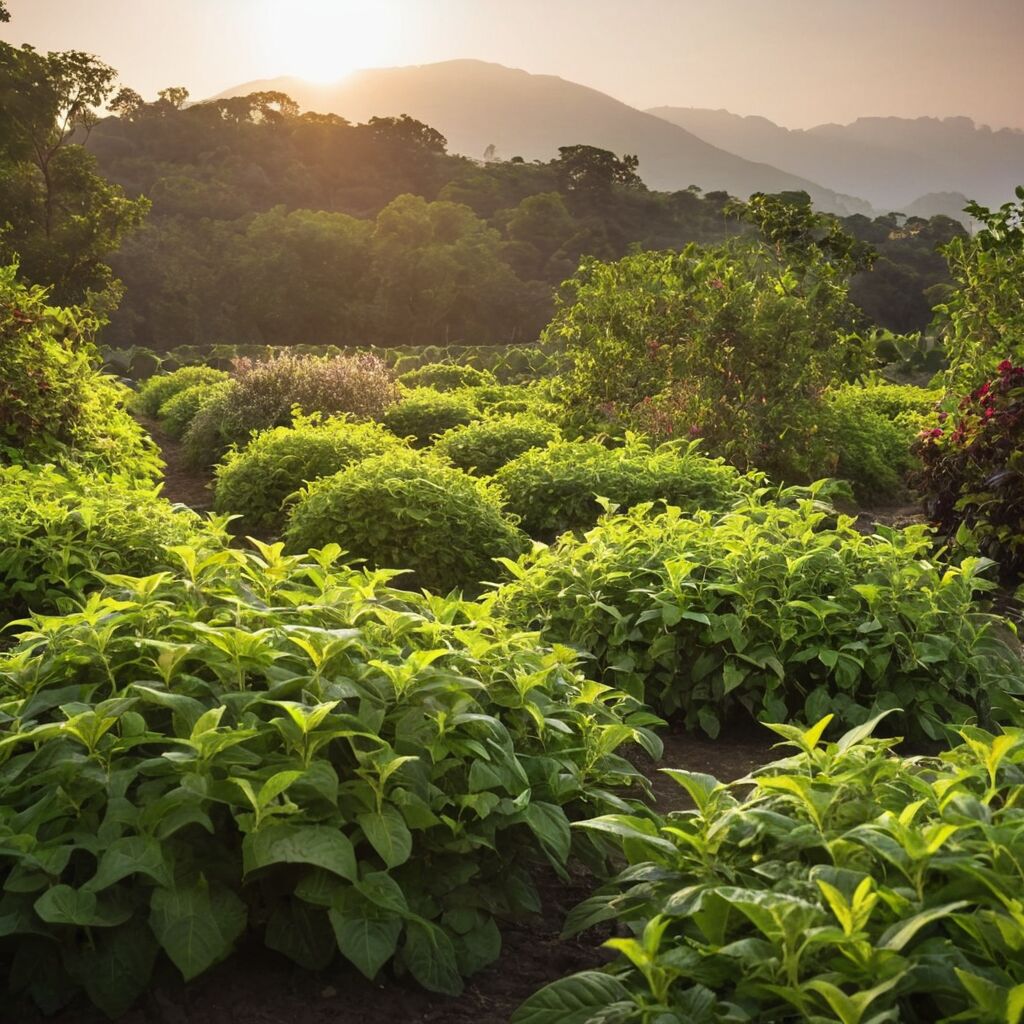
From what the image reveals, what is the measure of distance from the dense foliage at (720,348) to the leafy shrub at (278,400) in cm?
321

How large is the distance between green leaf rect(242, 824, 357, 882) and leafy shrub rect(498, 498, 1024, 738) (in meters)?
1.98

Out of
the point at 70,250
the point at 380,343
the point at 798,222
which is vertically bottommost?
the point at 380,343

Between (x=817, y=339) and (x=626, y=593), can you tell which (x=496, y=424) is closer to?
(x=817, y=339)

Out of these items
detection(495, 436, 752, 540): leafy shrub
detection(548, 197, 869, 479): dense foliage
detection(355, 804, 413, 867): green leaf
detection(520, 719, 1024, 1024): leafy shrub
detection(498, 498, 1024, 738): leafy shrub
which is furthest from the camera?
detection(548, 197, 869, 479): dense foliage

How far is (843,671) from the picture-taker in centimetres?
380

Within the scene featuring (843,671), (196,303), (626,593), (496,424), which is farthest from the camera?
(196,303)

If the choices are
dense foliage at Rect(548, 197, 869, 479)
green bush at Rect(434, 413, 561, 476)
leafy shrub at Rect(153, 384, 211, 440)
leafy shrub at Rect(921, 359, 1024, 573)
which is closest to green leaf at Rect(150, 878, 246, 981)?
leafy shrub at Rect(921, 359, 1024, 573)

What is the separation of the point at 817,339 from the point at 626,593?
18.6 ft

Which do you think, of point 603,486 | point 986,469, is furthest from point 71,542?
point 986,469

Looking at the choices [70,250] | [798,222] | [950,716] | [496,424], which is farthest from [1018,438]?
[70,250]

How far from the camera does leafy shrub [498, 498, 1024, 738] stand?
12.7 feet

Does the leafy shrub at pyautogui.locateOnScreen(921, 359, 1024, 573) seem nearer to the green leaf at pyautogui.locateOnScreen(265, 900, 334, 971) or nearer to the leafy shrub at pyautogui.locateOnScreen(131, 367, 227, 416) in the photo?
the green leaf at pyautogui.locateOnScreen(265, 900, 334, 971)

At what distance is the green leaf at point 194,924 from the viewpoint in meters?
2.01

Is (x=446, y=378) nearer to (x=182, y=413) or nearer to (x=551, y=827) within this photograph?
(x=182, y=413)
